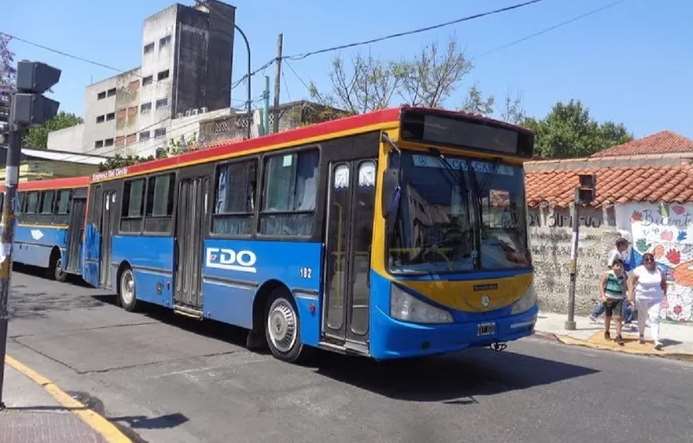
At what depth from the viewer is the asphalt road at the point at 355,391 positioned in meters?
5.86

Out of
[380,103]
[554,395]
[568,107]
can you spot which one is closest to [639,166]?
[554,395]

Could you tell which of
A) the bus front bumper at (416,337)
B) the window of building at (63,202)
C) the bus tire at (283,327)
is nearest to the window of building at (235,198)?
the bus tire at (283,327)

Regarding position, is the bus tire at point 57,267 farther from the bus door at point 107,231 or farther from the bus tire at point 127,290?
the bus tire at point 127,290

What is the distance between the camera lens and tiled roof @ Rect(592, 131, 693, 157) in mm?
29953

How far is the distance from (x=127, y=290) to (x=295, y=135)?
672 cm

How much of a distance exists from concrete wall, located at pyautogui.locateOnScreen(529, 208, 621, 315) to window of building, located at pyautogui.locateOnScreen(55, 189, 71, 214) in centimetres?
1225

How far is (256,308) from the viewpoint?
896 cm

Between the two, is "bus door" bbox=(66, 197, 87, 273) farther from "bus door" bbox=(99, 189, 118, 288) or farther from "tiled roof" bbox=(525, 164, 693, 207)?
"tiled roof" bbox=(525, 164, 693, 207)

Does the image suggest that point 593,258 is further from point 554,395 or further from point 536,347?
point 554,395

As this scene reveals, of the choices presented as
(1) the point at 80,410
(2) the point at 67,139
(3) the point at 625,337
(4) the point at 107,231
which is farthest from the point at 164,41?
(1) the point at 80,410

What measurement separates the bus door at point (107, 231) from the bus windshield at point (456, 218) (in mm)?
8808

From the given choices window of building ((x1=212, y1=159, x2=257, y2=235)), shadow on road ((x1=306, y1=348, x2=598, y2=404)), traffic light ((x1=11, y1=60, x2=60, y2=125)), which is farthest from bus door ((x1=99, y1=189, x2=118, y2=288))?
traffic light ((x1=11, y1=60, x2=60, y2=125))

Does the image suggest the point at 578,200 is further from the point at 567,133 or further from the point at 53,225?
the point at 567,133

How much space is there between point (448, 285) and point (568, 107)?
4346 centimetres
